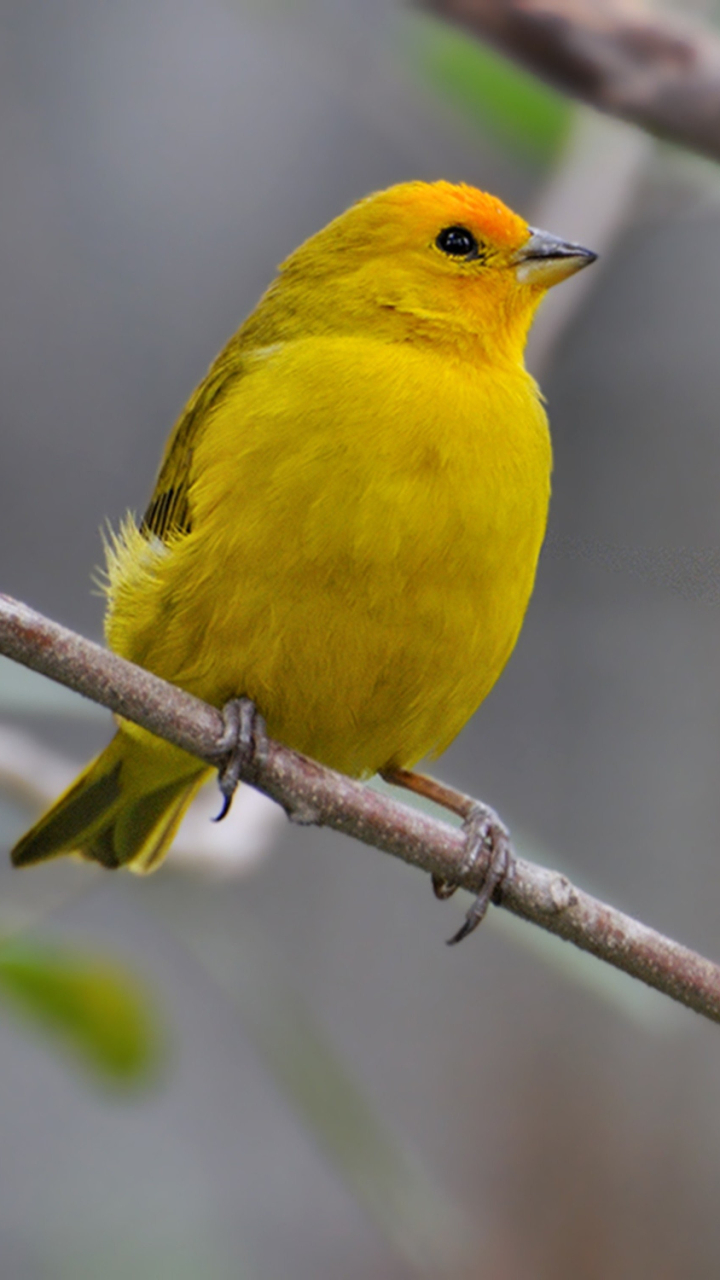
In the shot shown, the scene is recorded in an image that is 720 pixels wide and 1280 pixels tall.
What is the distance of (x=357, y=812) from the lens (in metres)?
2.57

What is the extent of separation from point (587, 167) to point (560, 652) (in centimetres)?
202

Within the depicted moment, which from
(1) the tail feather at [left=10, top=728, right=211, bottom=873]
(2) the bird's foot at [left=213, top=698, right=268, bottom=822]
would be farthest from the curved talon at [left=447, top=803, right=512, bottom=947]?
(1) the tail feather at [left=10, top=728, right=211, bottom=873]

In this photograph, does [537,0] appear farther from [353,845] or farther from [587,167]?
[353,845]

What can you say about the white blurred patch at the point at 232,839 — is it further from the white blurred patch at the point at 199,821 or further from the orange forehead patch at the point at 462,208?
the orange forehead patch at the point at 462,208

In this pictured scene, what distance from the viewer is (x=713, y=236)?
635cm

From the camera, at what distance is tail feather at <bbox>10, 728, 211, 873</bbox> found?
341 centimetres

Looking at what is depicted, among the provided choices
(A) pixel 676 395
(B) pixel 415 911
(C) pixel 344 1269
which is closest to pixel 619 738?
(B) pixel 415 911

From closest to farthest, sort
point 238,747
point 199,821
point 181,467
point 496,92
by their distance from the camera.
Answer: point 238,747 < point 181,467 < point 496,92 < point 199,821

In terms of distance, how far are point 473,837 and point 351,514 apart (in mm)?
631

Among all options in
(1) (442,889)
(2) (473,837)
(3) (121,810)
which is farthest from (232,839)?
(2) (473,837)

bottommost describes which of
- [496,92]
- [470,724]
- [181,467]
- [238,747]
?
[470,724]

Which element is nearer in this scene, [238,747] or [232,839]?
[238,747]

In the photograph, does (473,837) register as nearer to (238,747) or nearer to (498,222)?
(238,747)

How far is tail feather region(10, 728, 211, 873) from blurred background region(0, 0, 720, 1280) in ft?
1.88
